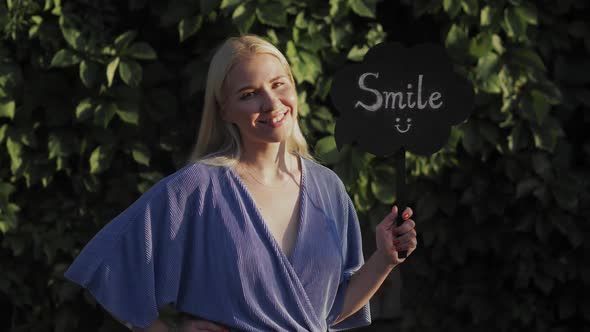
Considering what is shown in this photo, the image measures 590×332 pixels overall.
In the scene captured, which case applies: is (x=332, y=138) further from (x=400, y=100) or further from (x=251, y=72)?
(x=251, y=72)

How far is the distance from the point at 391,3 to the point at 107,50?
1006 millimetres

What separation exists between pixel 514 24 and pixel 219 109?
5.04 feet

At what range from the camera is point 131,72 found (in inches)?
128

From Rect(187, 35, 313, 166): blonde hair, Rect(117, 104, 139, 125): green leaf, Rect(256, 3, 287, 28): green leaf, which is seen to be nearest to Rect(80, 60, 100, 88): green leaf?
Rect(117, 104, 139, 125): green leaf

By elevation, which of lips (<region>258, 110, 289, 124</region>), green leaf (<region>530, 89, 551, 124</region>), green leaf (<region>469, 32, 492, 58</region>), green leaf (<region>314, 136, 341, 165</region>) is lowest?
green leaf (<region>530, 89, 551, 124</region>)

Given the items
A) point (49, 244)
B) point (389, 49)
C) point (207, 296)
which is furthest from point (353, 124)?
point (49, 244)

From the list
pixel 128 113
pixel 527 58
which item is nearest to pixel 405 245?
pixel 128 113

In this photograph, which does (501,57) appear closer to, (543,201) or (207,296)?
(543,201)

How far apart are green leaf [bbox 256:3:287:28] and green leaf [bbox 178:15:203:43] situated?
201mm

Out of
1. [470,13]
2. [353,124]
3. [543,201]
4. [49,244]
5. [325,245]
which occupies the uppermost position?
[353,124]

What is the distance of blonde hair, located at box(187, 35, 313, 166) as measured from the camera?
2.17 m

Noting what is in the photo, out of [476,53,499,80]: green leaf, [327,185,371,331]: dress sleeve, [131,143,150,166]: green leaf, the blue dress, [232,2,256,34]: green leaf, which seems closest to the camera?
the blue dress

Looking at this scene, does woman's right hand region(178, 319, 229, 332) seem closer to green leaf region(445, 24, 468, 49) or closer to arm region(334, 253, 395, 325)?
arm region(334, 253, 395, 325)

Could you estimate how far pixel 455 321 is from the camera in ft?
12.0
